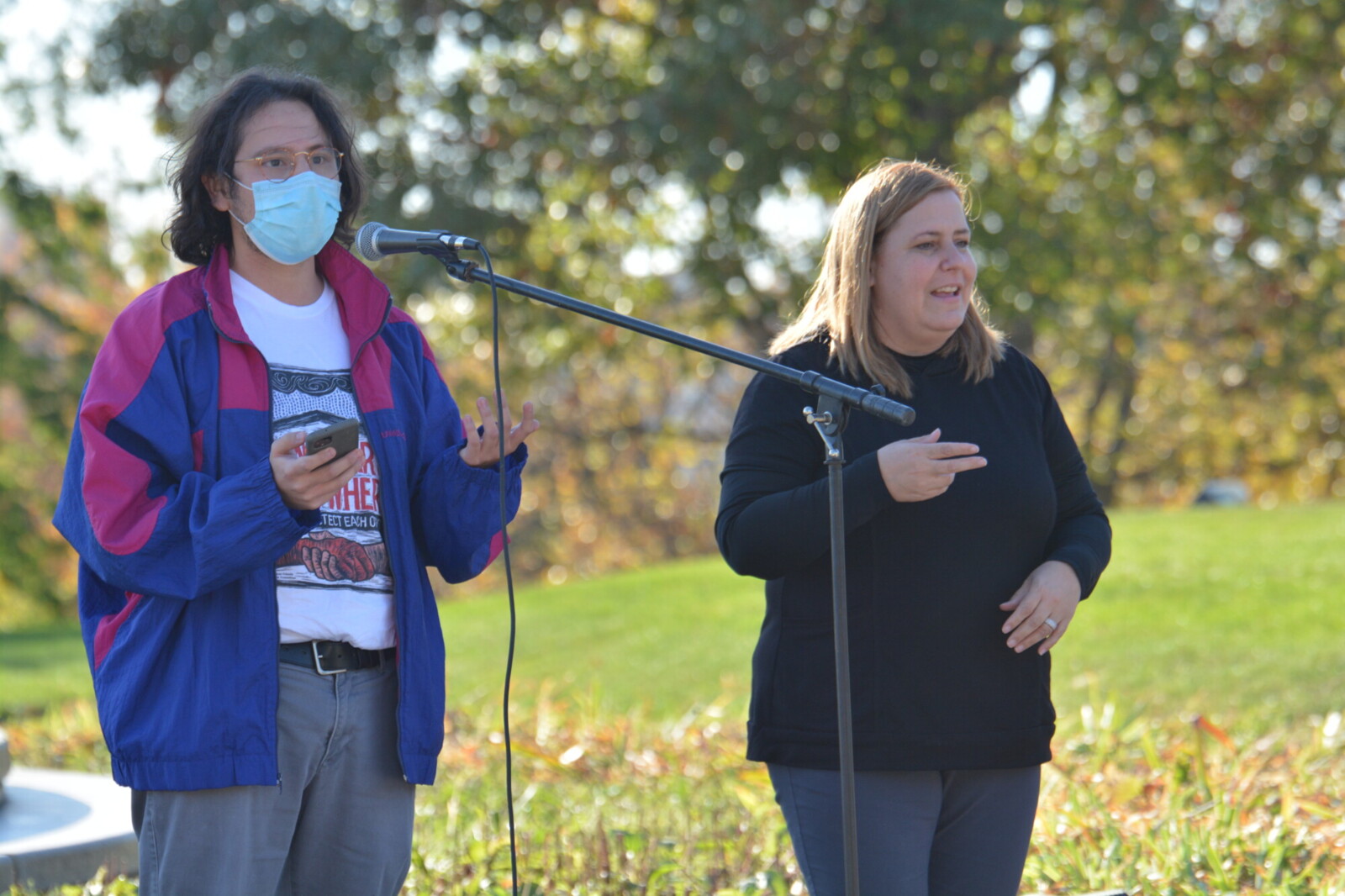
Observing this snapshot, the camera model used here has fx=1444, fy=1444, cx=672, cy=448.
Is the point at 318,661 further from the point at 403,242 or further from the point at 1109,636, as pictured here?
the point at 1109,636

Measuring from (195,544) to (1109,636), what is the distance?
7451 mm

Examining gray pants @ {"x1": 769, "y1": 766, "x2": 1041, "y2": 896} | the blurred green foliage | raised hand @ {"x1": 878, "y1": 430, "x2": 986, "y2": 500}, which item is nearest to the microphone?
raised hand @ {"x1": 878, "y1": 430, "x2": 986, "y2": 500}

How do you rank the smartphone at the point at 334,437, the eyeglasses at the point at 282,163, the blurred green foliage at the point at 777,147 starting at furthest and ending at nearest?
the blurred green foliage at the point at 777,147
the eyeglasses at the point at 282,163
the smartphone at the point at 334,437

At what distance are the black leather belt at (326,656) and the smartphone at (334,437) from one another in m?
0.40

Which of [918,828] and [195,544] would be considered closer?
[195,544]

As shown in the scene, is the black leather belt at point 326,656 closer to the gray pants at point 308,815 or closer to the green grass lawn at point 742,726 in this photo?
the gray pants at point 308,815

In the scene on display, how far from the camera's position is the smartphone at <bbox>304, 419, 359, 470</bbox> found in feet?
7.32

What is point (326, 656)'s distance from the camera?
8.16 ft

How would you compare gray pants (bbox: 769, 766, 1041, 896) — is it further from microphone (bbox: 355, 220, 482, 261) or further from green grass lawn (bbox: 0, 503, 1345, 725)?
green grass lawn (bbox: 0, 503, 1345, 725)

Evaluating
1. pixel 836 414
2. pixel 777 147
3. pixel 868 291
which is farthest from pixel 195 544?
pixel 777 147

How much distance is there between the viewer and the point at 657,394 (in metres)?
24.4

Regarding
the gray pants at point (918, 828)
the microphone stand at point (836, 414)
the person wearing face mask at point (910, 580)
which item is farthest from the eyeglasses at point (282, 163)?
the gray pants at point (918, 828)

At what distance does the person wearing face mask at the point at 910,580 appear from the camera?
2748 millimetres

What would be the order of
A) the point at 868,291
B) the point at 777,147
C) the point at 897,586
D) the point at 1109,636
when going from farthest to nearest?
1. the point at 777,147
2. the point at 1109,636
3. the point at 868,291
4. the point at 897,586
